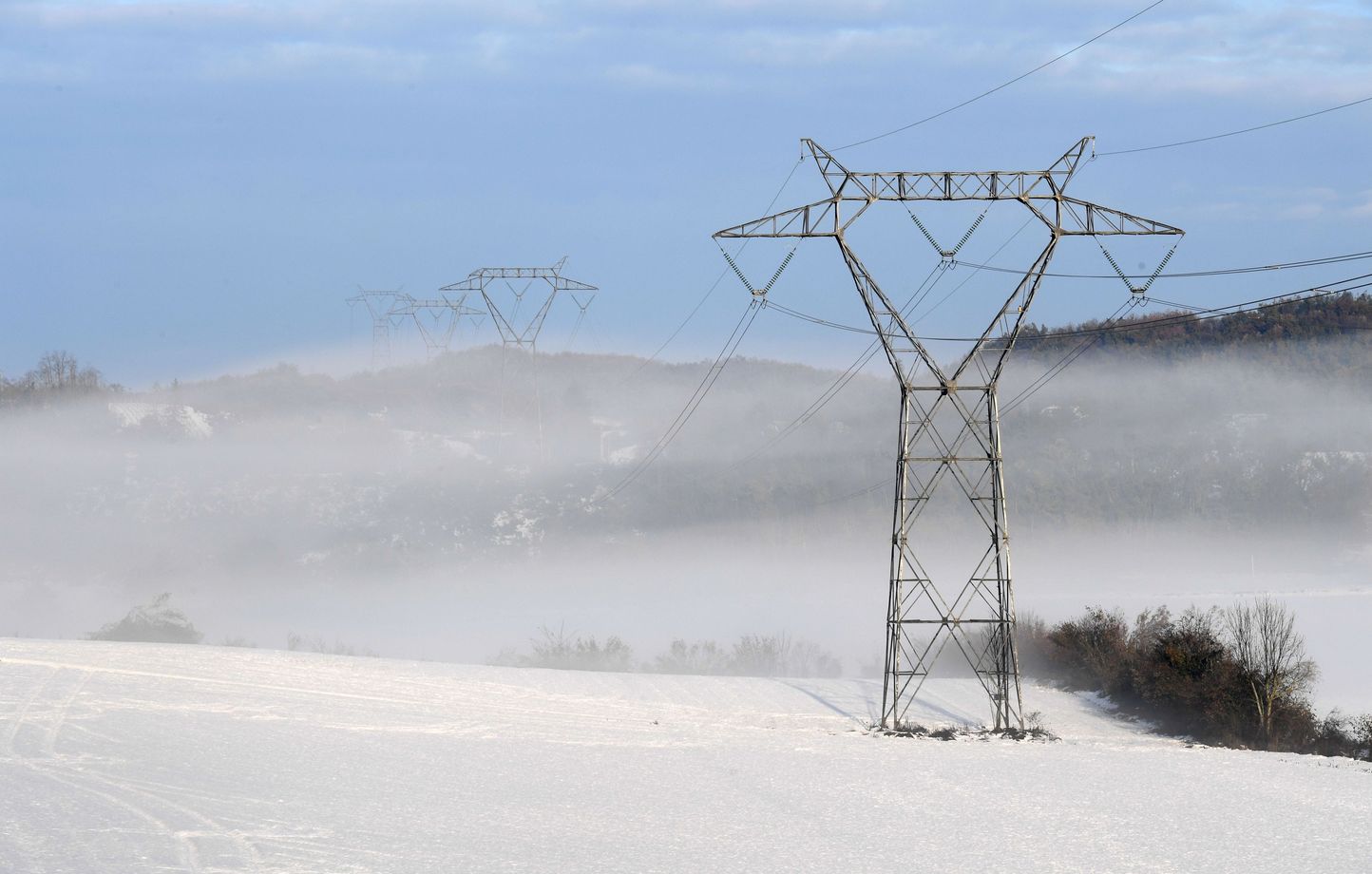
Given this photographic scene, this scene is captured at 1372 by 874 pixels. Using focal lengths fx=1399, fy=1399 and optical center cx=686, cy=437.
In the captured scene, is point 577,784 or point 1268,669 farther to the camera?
point 1268,669

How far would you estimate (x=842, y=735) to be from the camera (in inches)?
1219

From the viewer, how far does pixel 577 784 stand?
24500mm

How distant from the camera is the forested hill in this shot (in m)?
106

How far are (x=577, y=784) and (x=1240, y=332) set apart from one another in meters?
96.9

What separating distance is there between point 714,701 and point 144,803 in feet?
61.7

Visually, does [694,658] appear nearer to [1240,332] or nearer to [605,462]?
[605,462]

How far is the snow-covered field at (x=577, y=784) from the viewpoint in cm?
1859

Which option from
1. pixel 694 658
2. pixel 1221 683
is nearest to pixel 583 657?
pixel 694 658

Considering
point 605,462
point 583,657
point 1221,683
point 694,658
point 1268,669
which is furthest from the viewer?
point 605,462

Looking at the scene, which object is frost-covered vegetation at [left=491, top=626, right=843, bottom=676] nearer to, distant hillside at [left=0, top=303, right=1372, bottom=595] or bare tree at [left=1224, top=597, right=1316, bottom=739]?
bare tree at [left=1224, top=597, right=1316, bottom=739]

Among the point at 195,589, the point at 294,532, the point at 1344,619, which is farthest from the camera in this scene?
the point at 294,532

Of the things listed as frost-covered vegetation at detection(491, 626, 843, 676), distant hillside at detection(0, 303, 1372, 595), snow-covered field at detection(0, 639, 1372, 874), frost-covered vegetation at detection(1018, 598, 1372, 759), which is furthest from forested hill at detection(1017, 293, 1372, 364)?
snow-covered field at detection(0, 639, 1372, 874)

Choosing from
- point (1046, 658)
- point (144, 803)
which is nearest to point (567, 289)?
point (1046, 658)

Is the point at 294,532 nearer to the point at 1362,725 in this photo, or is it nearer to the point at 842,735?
the point at 842,735
